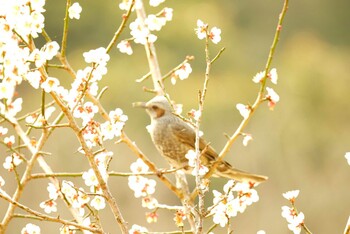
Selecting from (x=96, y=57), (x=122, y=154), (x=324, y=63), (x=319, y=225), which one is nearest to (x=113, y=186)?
(x=122, y=154)

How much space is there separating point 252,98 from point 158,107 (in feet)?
49.5

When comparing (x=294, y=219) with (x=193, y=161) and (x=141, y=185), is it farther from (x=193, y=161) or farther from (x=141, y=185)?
(x=141, y=185)

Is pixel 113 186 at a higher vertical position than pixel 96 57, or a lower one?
higher

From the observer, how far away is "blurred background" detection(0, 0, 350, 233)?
15234mm

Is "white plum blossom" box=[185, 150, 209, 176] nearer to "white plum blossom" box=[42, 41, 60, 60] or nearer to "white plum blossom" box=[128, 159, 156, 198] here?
"white plum blossom" box=[128, 159, 156, 198]

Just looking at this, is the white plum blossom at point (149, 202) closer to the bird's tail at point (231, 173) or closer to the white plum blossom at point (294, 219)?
the white plum blossom at point (294, 219)

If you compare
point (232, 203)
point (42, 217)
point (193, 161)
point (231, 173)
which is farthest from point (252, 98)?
point (42, 217)

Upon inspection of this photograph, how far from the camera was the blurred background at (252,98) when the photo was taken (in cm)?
1523

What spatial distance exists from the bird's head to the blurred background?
983 cm

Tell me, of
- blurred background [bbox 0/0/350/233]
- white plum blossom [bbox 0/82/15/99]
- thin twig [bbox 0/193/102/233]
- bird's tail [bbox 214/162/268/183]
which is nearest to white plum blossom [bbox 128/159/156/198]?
thin twig [bbox 0/193/102/233]

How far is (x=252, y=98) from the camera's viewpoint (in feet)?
60.5

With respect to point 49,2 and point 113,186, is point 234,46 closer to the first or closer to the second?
point 49,2

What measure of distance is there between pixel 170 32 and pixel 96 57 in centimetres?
1773

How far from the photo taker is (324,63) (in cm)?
2045
